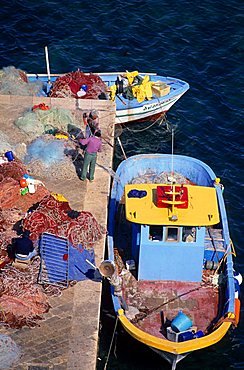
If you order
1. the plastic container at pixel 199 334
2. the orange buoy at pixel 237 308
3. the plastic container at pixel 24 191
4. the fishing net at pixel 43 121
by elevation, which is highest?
the fishing net at pixel 43 121

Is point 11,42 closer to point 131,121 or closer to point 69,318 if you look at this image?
point 131,121

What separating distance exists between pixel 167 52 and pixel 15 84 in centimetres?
868

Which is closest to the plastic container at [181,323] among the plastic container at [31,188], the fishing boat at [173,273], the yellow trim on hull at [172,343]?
the fishing boat at [173,273]

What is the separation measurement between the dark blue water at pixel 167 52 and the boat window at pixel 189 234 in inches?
175

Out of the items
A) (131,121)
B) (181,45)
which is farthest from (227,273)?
(181,45)

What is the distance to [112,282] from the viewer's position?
58.4 ft

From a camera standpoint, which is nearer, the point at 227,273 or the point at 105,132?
the point at 227,273

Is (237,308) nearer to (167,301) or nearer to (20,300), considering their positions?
(167,301)

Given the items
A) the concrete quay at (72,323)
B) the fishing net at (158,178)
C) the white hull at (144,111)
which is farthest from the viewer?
the white hull at (144,111)

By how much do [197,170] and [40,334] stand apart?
7.80 metres

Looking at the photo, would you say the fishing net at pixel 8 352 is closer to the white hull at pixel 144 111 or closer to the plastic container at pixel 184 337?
the plastic container at pixel 184 337

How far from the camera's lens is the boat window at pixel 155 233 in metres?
18.2

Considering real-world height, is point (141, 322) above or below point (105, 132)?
below

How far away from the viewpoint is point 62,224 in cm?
1891
